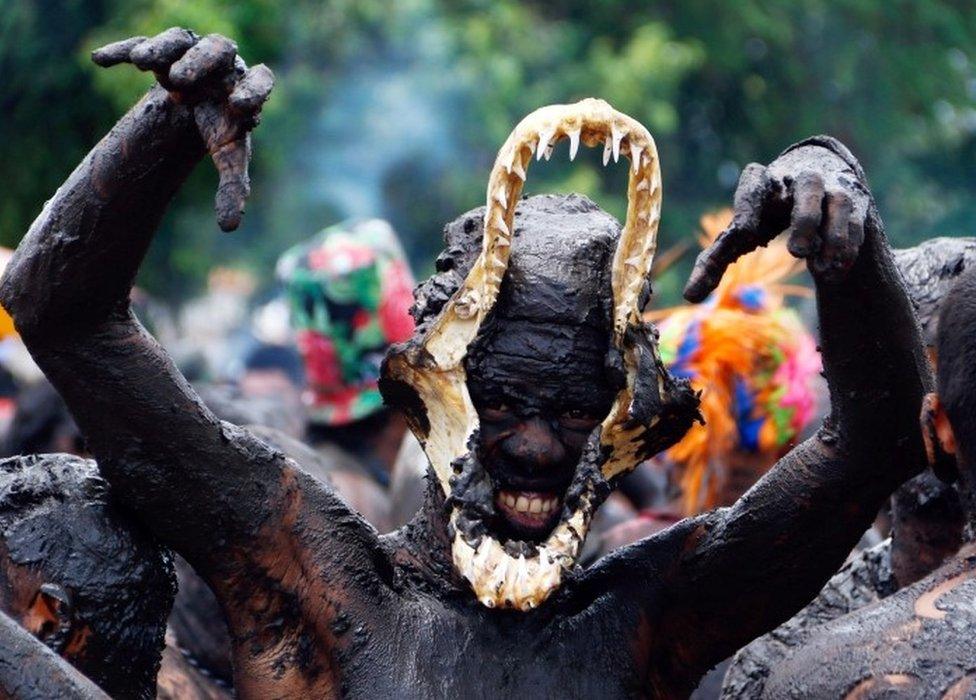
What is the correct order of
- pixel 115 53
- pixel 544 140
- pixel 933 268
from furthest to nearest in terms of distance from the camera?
pixel 933 268 < pixel 544 140 < pixel 115 53

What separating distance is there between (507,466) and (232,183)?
2.67ft

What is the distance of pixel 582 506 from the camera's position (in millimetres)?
3135

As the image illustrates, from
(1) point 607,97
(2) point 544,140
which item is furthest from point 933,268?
(1) point 607,97

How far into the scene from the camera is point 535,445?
3.13m

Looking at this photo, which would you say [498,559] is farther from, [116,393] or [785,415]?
[785,415]

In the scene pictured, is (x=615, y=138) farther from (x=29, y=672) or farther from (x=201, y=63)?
(x=29, y=672)

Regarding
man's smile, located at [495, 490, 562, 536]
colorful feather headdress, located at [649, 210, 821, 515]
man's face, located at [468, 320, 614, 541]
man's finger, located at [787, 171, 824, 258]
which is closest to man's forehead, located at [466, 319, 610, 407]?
man's face, located at [468, 320, 614, 541]

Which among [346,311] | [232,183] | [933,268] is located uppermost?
[232,183]

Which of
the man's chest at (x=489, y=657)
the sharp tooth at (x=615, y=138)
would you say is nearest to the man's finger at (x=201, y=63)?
the sharp tooth at (x=615, y=138)

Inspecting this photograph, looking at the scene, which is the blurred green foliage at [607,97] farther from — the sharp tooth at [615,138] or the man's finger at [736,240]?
the man's finger at [736,240]

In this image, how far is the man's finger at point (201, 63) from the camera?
2646 millimetres

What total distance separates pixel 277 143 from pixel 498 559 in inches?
484

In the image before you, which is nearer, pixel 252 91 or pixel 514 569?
pixel 252 91

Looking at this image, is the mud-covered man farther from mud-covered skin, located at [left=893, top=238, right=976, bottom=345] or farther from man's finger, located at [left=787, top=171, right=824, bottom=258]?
mud-covered skin, located at [left=893, top=238, right=976, bottom=345]
